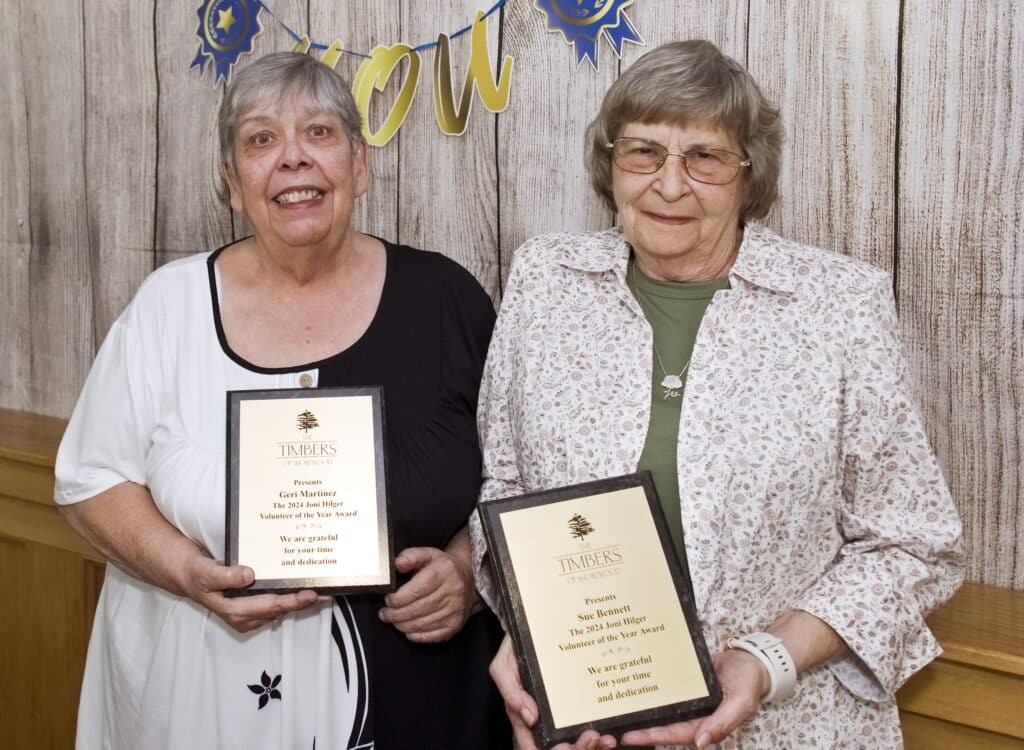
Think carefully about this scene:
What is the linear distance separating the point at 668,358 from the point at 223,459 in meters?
0.66

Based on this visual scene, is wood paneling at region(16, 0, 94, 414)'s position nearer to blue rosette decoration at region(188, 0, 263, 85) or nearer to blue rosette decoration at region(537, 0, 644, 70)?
blue rosette decoration at region(188, 0, 263, 85)

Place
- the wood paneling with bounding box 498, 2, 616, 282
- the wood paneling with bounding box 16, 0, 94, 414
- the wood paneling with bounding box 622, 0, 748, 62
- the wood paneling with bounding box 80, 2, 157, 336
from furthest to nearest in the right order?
the wood paneling with bounding box 16, 0, 94, 414
the wood paneling with bounding box 80, 2, 157, 336
the wood paneling with bounding box 498, 2, 616, 282
the wood paneling with bounding box 622, 0, 748, 62

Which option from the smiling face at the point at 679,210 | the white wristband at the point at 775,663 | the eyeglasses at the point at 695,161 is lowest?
the white wristband at the point at 775,663

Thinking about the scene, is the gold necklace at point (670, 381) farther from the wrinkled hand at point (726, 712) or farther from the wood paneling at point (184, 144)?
the wood paneling at point (184, 144)

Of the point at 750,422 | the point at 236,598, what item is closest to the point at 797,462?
the point at 750,422

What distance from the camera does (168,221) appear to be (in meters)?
2.38

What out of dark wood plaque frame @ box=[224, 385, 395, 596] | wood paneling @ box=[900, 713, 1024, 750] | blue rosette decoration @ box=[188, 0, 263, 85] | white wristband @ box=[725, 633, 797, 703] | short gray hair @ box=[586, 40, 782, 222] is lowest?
wood paneling @ box=[900, 713, 1024, 750]

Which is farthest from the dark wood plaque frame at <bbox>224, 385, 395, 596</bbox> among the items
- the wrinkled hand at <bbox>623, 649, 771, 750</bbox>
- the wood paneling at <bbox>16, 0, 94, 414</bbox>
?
the wood paneling at <bbox>16, 0, 94, 414</bbox>

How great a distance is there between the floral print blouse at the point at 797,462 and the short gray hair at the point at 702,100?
11 cm

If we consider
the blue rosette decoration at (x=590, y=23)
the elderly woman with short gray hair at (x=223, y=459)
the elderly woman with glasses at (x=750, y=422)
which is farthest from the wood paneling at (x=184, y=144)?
the elderly woman with glasses at (x=750, y=422)

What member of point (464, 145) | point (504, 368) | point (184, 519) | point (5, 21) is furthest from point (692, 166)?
point (5, 21)

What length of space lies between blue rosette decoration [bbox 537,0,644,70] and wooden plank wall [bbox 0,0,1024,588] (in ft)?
0.07

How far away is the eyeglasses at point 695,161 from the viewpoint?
129cm

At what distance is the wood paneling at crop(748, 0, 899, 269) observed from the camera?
149 cm
